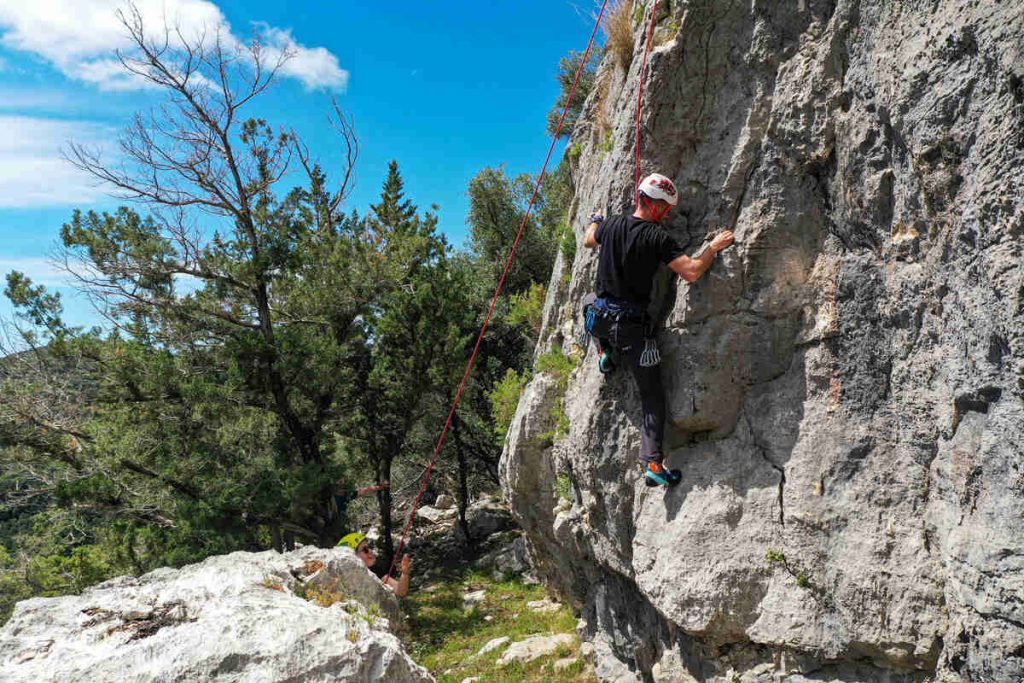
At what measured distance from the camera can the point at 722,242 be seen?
5516 millimetres

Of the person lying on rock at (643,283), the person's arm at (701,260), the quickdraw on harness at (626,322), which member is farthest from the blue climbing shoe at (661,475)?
the person's arm at (701,260)

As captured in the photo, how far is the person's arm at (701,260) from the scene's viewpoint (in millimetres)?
5508

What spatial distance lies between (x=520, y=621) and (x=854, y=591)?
760cm

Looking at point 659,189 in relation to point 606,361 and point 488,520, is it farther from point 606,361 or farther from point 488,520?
point 488,520

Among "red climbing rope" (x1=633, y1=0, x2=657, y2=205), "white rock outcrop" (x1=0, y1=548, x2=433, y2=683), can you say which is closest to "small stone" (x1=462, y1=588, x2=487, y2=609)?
"white rock outcrop" (x1=0, y1=548, x2=433, y2=683)

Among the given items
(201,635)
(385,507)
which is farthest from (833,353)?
(385,507)

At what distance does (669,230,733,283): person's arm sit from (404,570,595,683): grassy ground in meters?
5.72

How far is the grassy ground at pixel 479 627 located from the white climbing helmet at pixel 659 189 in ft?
20.6

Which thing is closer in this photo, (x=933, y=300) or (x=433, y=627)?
(x=933, y=300)

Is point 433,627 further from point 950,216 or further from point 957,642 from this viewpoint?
point 950,216

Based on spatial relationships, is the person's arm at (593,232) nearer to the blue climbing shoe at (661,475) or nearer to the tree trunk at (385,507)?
the blue climbing shoe at (661,475)

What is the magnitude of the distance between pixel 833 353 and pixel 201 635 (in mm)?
5913

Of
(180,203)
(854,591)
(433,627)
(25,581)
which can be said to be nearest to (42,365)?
(180,203)

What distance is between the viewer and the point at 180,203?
538 inches
